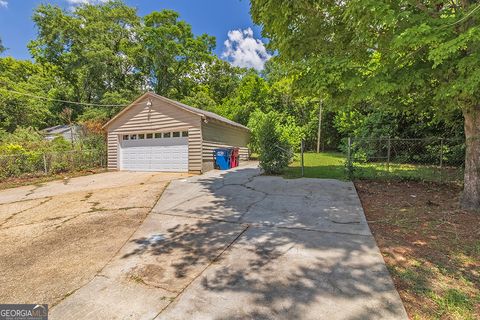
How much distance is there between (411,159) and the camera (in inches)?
480

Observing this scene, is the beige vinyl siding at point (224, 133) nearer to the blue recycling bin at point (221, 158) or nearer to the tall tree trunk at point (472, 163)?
the blue recycling bin at point (221, 158)

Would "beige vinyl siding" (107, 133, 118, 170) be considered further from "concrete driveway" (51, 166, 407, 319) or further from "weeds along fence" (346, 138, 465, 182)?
"weeds along fence" (346, 138, 465, 182)

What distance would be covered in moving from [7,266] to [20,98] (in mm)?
21016

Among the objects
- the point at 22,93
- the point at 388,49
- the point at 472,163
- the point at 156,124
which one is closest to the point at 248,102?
the point at 156,124

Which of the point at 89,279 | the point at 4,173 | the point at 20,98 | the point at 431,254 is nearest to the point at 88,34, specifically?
the point at 20,98

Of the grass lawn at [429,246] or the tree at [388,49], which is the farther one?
the tree at [388,49]

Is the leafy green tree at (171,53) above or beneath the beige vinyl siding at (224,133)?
above

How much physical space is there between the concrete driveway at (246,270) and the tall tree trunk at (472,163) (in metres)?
2.14

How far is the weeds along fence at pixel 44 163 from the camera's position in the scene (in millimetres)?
10765

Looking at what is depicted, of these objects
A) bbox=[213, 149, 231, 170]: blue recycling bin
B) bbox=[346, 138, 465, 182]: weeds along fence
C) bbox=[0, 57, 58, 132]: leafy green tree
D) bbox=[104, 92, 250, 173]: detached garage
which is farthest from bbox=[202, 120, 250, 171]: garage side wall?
bbox=[0, 57, 58, 132]: leafy green tree

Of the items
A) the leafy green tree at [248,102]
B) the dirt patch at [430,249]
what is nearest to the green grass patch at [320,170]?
the dirt patch at [430,249]

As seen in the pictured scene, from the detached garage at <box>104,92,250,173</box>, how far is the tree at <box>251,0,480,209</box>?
5.82m

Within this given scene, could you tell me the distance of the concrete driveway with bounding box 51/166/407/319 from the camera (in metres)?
2.21

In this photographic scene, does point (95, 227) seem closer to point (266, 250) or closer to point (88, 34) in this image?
point (266, 250)
